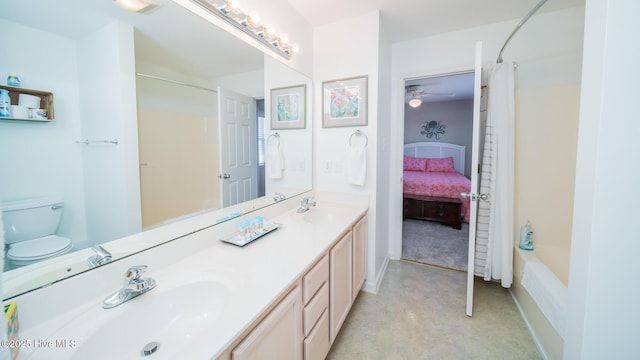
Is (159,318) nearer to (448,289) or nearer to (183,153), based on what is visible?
(183,153)

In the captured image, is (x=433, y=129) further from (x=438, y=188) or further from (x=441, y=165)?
(x=438, y=188)

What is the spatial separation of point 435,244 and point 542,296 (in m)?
1.62

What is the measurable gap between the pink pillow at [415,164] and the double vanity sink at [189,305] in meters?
4.86

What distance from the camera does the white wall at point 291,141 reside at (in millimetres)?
1782

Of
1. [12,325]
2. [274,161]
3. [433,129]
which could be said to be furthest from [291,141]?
[433,129]

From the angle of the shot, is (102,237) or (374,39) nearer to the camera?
(102,237)

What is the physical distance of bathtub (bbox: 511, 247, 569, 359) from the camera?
1343mm

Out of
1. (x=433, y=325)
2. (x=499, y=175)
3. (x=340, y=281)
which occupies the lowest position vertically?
(x=433, y=325)

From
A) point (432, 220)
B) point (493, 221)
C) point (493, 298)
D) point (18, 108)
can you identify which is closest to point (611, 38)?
point (493, 221)

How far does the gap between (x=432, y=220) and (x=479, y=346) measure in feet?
8.37

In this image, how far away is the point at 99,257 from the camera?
81 centimetres

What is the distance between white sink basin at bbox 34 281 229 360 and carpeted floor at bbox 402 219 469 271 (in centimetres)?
246

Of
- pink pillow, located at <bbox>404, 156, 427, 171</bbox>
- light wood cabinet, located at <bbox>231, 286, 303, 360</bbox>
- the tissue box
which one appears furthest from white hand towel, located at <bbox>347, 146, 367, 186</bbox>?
pink pillow, located at <bbox>404, 156, 427, 171</bbox>

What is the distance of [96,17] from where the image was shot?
2.70 feet
